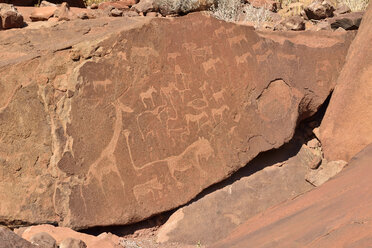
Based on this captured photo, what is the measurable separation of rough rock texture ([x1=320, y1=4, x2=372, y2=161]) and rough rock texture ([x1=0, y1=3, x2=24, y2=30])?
9.56 ft

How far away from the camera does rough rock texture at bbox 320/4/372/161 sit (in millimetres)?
4203

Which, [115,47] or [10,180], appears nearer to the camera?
[10,180]

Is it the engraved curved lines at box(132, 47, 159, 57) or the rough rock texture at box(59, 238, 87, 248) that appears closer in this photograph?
the rough rock texture at box(59, 238, 87, 248)

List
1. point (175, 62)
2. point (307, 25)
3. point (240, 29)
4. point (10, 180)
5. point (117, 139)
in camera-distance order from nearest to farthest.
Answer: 1. point (10, 180)
2. point (117, 139)
3. point (175, 62)
4. point (240, 29)
5. point (307, 25)

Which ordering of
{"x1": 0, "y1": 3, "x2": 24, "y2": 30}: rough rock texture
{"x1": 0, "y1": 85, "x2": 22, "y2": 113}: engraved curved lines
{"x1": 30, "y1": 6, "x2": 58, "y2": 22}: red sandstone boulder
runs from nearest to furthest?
{"x1": 0, "y1": 85, "x2": 22, "y2": 113}: engraved curved lines < {"x1": 0, "y1": 3, "x2": 24, "y2": 30}: rough rock texture < {"x1": 30, "y1": 6, "x2": 58, "y2": 22}: red sandstone boulder

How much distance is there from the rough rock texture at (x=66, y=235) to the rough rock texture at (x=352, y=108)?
182 centimetres

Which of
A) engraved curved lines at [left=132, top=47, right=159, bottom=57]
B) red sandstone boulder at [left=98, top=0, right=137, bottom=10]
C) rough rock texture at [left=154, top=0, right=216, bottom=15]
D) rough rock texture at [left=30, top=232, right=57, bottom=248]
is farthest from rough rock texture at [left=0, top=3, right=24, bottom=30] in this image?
rough rock texture at [left=30, top=232, right=57, bottom=248]

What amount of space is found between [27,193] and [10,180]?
13 cm

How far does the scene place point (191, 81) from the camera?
13.1ft

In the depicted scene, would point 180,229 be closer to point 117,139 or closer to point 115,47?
point 117,139

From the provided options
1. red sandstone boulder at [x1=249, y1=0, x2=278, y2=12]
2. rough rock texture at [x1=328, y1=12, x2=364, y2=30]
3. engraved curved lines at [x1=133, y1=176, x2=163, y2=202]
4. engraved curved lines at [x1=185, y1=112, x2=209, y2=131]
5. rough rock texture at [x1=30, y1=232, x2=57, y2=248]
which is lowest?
red sandstone boulder at [x1=249, y1=0, x2=278, y2=12]

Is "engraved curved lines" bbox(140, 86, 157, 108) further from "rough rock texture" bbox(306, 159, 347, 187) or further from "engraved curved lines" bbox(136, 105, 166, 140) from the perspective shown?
"rough rock texture" bbox(306, 159, 347, 187)

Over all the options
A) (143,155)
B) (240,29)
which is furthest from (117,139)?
(240,29)

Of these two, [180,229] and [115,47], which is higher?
[115,47]
